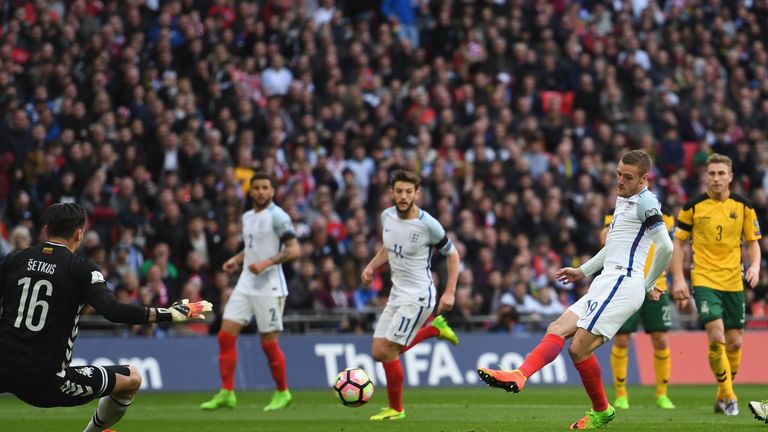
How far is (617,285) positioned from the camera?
427 inches

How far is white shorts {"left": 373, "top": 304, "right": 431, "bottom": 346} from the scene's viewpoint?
538 inches

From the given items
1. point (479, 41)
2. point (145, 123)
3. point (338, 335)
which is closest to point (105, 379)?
point (338, 335)

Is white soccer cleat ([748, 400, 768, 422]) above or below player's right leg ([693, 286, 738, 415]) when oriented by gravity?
below

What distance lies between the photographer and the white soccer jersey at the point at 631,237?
427 inches

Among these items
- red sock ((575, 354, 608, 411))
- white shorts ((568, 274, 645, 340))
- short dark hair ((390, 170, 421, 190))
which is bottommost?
red sock ((575, 354, 608, 411))

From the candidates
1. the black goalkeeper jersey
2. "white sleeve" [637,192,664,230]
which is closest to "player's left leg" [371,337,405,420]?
"white sleeve" [637,192,664,230]

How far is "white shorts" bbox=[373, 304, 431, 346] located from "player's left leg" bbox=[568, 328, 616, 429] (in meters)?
2.93

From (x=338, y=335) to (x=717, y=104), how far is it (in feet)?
41.5

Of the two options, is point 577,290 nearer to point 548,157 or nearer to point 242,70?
point 548,157

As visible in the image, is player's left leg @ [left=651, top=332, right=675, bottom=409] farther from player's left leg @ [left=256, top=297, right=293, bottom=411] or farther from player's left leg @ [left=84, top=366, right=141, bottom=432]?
player's left leg @ [left=84, top=366, right=141, bottom=432]

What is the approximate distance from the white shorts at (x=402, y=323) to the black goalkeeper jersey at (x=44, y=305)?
16.8 feet

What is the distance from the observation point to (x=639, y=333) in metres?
22.4

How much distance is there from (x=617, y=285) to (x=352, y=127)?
14.0 m

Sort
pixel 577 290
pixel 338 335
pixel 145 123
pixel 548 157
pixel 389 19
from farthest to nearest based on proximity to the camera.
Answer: pixel 389 19 < pixel 548 157 < pixel 577 290 < pixel 145 123 < pixel 338 335
